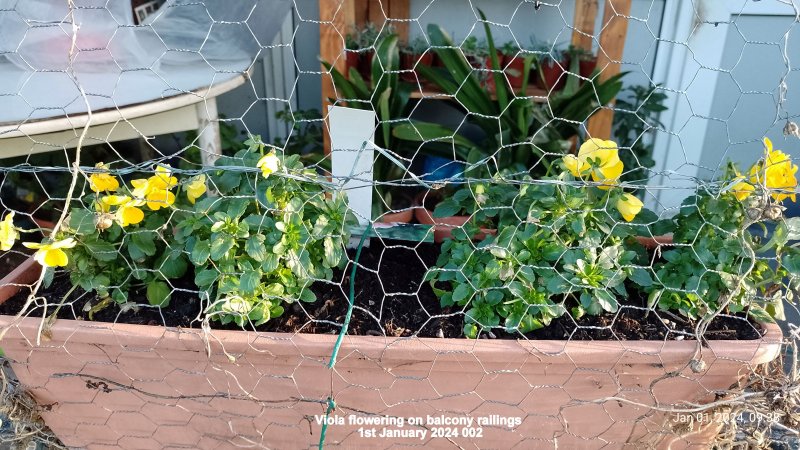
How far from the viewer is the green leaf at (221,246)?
0.79 metres

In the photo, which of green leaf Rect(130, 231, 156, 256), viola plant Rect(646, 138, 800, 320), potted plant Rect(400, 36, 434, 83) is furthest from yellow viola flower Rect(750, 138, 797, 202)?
potted plant Rect(400, 36, 434, 83)

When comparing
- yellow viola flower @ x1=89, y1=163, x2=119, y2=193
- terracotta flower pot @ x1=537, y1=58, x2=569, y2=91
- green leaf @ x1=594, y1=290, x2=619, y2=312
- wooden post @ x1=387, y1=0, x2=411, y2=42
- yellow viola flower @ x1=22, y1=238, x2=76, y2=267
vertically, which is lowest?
green leaf @ x1=594, y1=290, x2=619, y2=312

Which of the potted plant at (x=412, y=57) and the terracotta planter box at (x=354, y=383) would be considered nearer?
the terracotta planter box at (x=354, y=383)

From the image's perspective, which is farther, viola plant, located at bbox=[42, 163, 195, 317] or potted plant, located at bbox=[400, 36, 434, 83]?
potted plant, located at bbox=[400, 36, 434, 83]

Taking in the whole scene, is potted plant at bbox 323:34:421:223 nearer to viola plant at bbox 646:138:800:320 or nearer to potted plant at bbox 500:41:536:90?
potted plant at bbox 500:41:536:90

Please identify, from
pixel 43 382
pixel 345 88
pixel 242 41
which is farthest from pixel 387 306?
pixel 242 41

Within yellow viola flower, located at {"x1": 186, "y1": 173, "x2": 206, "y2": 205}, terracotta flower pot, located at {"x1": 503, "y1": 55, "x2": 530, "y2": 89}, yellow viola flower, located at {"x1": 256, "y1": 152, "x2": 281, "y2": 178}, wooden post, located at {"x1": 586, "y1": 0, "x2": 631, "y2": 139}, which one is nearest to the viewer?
yellow viola flower, located at {"x1": 256, "y1": 152, "x2": 281, "y2": 178}

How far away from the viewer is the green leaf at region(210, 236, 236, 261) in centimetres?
79

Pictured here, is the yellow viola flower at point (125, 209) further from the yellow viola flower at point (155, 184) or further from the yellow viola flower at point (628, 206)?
the yellow viola flower at point (628, 206)

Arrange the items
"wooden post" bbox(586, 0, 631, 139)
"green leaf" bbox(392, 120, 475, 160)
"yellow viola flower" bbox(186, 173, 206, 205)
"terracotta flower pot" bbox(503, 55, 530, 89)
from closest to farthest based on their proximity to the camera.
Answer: "yellow viola flower" bbox(186, 173, 206, 205) → "green leaf" bbox(392, 120, 475, 160) → "wooden post" bbox(586, 0, 631, 139) → "terracotta flower pot" bbox(503, 55, 530, 89)

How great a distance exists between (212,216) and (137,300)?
0.20m

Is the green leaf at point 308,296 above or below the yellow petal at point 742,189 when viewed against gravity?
below

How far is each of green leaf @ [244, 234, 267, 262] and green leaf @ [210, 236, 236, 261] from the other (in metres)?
0.02

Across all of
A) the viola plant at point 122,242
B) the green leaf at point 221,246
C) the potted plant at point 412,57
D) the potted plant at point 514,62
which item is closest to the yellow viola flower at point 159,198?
the viola plant at point 122,242
